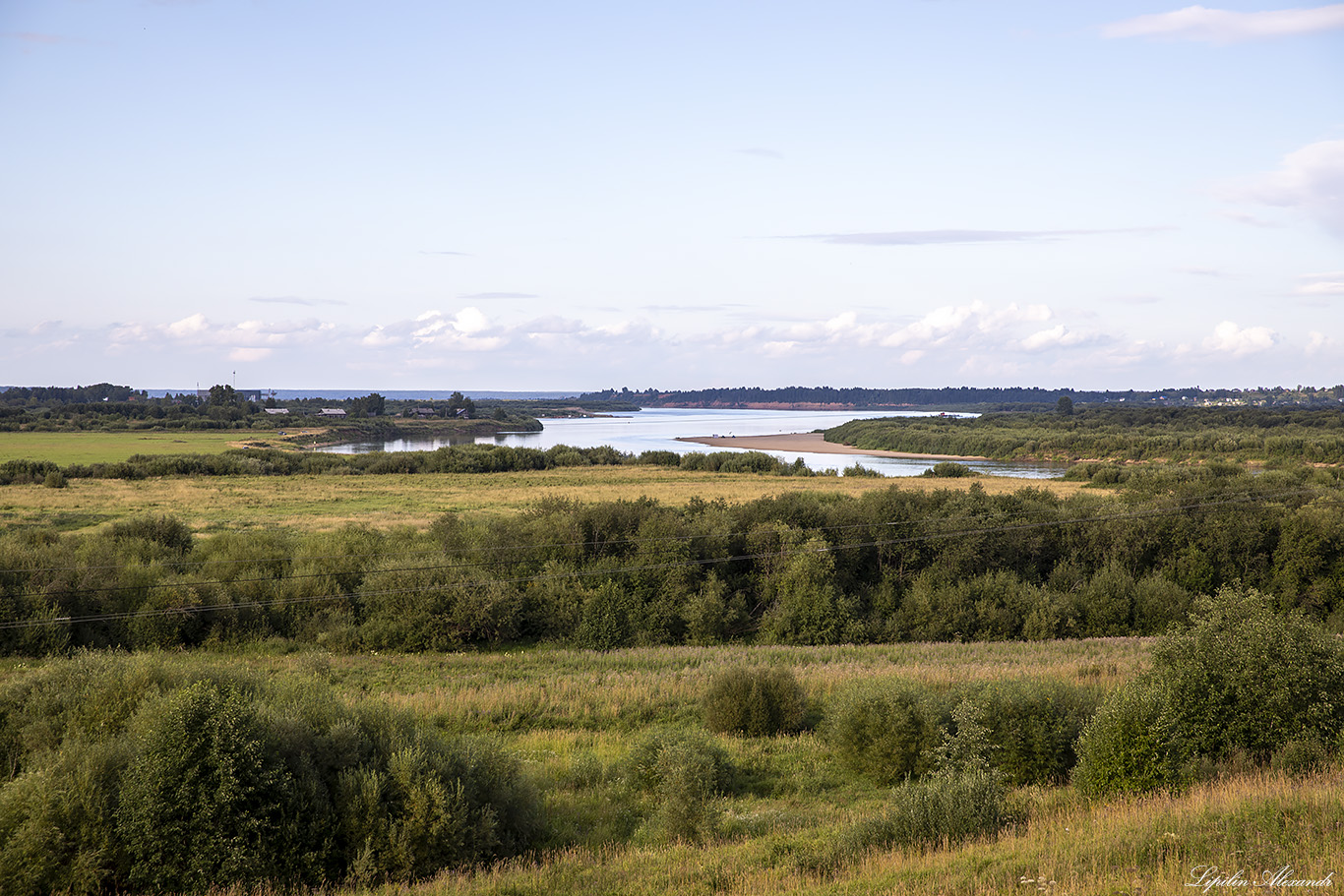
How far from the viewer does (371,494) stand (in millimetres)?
57156

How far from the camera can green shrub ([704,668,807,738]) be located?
1631cm

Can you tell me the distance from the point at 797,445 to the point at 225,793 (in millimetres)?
117903

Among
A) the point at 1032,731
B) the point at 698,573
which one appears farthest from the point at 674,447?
the point at 1032,731

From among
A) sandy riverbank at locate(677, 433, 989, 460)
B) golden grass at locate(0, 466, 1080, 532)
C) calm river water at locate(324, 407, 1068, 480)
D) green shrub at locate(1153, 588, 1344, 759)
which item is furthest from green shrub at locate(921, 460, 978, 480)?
green shrub at locate(1153, 588, 1344, 759)

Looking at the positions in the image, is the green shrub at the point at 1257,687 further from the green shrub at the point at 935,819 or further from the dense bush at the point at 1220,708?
the green shrub at the point at 935,819

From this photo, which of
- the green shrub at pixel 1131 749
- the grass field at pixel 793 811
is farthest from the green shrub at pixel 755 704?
the green shrub at pixel 1131 749

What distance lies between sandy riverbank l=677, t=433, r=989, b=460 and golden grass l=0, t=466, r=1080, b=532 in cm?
3978

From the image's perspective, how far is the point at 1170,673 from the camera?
1184cm

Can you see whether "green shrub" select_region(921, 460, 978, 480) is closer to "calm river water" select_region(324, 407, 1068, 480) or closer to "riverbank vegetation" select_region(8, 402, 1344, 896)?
"calm river water" select_region(324, 407, 1068, 480)

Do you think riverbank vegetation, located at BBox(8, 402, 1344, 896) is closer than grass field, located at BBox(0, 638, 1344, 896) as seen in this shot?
No

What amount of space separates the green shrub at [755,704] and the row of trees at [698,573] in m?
10.4

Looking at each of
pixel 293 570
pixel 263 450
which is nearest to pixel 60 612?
pixel 293 570

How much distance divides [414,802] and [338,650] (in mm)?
15741

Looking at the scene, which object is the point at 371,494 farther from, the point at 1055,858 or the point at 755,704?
the point at 1055,858
